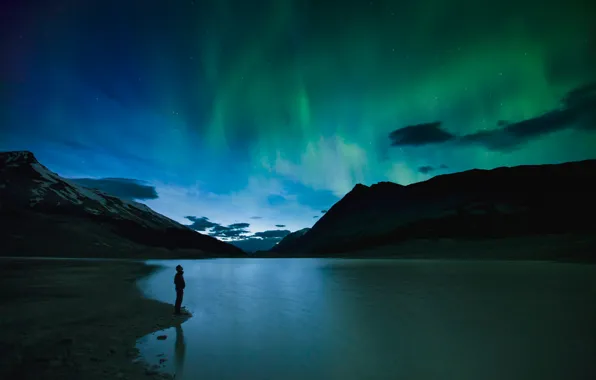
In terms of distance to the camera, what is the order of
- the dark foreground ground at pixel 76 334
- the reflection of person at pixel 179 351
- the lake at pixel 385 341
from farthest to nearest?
the lake at pixel 385 341, the reflection of person at pixel 179 351, the dark foreground ground at pixel 76 334

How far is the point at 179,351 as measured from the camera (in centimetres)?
1325

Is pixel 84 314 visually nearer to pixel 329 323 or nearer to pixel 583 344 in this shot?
pixel 329 323

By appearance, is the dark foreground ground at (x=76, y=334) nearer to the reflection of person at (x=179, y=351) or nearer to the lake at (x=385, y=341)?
the reflection of person at (x=179, y=351)

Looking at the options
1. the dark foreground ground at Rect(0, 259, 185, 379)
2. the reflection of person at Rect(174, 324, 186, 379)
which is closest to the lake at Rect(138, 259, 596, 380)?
the reflection of person at Rect(174, 324, 186, 379)

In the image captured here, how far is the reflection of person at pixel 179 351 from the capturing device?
11.1m

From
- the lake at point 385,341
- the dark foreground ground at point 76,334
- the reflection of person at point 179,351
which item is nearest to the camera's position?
the dark foreground ground at point 76,334

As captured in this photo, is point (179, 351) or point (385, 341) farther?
point (385, 341)

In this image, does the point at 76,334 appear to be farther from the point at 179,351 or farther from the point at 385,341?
the point at 385,341

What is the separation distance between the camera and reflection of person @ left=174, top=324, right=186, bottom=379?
36.3 feet

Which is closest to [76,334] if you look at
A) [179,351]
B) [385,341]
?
[179,351]

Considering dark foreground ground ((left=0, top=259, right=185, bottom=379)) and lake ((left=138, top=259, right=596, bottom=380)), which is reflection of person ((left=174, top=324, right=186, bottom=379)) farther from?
dark foreground ground ((left=0, top=259, right=185, bottom=379))

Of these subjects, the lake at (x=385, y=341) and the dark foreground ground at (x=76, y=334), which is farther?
the lake at (x=385, y=341)

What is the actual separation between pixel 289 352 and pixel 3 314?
1732 cm

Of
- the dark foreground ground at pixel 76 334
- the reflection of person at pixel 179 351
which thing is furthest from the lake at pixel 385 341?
the dark foreground ground at pixel 76 334
